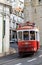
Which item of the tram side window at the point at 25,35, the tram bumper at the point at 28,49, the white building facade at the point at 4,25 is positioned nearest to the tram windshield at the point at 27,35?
the tram side window at the point at 25,35

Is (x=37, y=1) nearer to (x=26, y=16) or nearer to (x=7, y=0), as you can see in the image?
(x=26, y=16)

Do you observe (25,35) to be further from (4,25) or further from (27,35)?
(4,25)

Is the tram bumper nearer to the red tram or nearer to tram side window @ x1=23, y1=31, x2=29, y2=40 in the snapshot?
the red tram

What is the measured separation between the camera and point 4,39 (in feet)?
107

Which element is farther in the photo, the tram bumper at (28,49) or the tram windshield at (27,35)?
the tram windshield at (27,35)

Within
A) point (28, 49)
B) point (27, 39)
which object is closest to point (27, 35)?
point (27, 39)

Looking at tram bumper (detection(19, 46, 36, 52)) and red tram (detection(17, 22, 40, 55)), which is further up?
red tram (detection(17, 22, 40, 55))

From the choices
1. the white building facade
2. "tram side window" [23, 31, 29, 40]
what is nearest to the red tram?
"tram side window" [23, 31, 29, 40]

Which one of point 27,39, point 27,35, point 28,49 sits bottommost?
point 28,49

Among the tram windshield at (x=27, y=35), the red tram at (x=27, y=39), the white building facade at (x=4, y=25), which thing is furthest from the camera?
the white building facade at (x=4, y=25)

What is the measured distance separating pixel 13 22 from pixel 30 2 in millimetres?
17897

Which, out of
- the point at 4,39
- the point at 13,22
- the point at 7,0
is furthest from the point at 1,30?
the point at 13,22

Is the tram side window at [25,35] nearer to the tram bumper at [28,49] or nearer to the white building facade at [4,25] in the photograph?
the tram bumper at [28,49]

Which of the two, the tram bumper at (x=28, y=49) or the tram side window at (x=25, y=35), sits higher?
the tram side window at (x=25, y=35)
